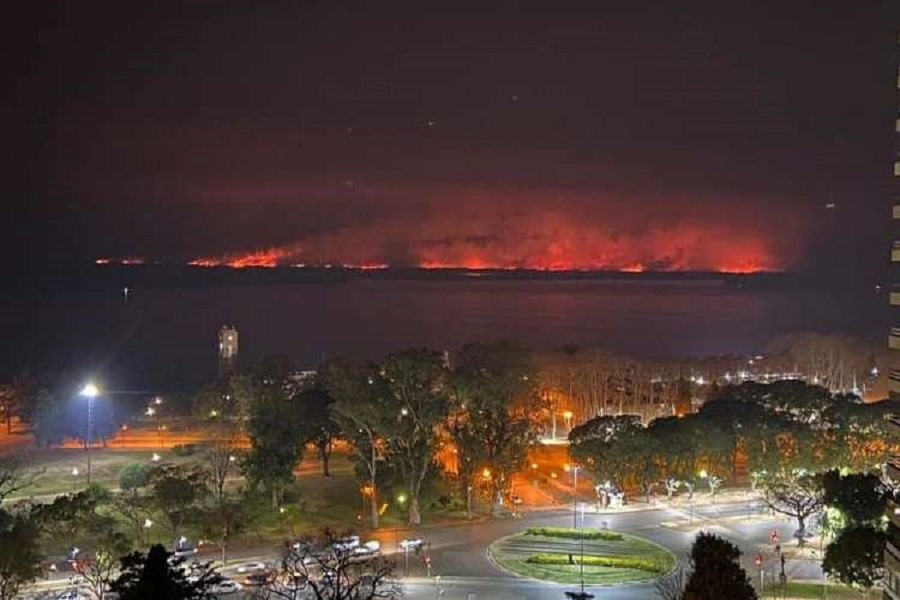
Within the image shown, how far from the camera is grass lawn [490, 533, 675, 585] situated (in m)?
20.2

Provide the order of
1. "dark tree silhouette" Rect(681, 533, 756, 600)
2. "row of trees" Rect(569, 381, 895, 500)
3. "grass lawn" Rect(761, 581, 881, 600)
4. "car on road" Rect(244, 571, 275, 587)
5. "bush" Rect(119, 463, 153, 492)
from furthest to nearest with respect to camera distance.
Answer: "row of trees" Rect(569, 381, 895, 500) → "bush" Rect(119, 463, 153, 492) → "grass lawn" Rect(761, 581, 881, 600) → "car on road" Rect(244, 571, 275, 587) → "dark tree silhouette" Rect(681, 533, 756, 600)

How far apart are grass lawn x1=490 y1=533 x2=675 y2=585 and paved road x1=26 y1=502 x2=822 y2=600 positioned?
14.6 inches

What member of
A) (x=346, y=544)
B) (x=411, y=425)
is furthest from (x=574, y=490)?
(x=346, y=544)

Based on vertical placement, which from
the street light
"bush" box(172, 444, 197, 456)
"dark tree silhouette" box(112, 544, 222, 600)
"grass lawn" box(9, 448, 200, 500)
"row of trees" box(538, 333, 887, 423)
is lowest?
the street light

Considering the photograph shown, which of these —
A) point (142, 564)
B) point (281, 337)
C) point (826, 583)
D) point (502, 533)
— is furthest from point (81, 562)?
point (281, 337)

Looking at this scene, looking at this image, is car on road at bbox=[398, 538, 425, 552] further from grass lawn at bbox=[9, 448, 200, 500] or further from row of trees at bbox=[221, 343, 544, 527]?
grass lawn at bbox=[9, 448, 200, 500]

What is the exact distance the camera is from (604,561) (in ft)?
69.2

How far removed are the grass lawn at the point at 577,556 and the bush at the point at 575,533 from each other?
126 millimetres

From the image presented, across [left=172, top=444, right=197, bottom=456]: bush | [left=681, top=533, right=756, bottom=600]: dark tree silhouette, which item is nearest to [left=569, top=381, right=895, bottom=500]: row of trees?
[left=172, top=444, right=197, bottom=456]: bush

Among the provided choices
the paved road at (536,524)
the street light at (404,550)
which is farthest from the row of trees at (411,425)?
the paved road at (536,524)

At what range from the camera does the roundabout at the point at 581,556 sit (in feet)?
66.3

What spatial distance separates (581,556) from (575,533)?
2.18 metres

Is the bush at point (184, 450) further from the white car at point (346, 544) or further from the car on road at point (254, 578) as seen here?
the car on road at point (254, 578)

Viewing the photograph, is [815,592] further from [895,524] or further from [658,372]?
[658,372]
